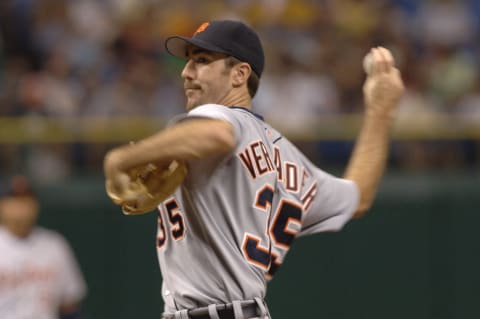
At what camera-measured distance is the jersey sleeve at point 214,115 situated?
323 centimetres

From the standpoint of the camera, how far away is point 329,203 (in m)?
4.09

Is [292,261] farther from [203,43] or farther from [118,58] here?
[203,43]

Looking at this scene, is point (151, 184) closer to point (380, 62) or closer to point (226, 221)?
point (226, 221)

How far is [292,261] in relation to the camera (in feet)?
28.8

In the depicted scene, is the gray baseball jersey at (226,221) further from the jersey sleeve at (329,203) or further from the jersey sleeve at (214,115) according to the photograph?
the jersey sleeve at (329,203)

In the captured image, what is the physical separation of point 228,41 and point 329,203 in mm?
851

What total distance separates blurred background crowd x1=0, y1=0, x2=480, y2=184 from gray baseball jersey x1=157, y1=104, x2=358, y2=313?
496cm

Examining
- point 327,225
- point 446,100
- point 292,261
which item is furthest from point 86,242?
point 327,225

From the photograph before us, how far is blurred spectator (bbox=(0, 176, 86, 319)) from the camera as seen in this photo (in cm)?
695

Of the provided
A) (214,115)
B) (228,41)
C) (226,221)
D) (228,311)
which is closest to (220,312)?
(228,311)

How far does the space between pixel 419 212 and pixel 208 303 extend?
5440mm

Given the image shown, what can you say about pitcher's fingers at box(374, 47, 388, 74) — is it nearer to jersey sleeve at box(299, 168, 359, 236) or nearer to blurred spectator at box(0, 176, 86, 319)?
jersey sleeve at box(299, 168, 359, 236)

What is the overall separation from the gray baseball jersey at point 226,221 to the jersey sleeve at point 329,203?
0.31 meters

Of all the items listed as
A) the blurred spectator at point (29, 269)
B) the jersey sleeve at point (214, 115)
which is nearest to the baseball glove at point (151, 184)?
the jersey sleeve at point (214, 115)
